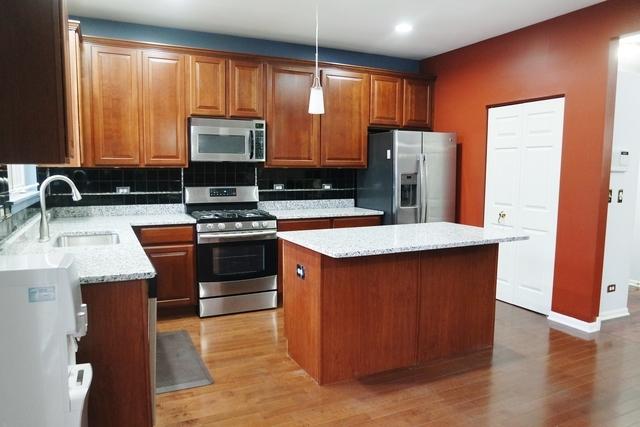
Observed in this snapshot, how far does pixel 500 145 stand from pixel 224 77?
2.75m

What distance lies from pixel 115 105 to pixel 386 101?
271 cm

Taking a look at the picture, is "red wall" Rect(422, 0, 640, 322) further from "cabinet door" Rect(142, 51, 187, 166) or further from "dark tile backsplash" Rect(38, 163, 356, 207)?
"cabinet door" Rect(142, 51, 187, 166)

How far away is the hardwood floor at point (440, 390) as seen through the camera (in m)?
2.38

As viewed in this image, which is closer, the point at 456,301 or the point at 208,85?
the point at 456,301

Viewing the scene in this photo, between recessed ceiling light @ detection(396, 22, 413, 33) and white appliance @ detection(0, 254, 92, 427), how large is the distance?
361cm

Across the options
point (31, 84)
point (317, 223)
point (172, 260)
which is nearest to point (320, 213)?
point (317, 223)

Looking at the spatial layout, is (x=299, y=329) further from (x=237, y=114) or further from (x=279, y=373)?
(x=237, y=114)

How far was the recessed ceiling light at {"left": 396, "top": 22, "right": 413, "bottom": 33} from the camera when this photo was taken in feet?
13.5

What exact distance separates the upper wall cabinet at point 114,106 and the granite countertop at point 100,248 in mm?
553

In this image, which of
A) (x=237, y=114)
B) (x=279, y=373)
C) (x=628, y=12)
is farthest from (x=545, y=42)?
(x=279, y=373)

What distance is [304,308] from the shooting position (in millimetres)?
2852

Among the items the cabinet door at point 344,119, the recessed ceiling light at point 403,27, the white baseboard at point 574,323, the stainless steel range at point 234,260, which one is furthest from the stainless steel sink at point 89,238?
the white baseboard at point 574,323

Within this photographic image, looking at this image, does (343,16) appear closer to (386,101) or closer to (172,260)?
(386,101)

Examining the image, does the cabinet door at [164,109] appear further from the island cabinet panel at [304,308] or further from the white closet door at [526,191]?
the white closet door at [526,191]
